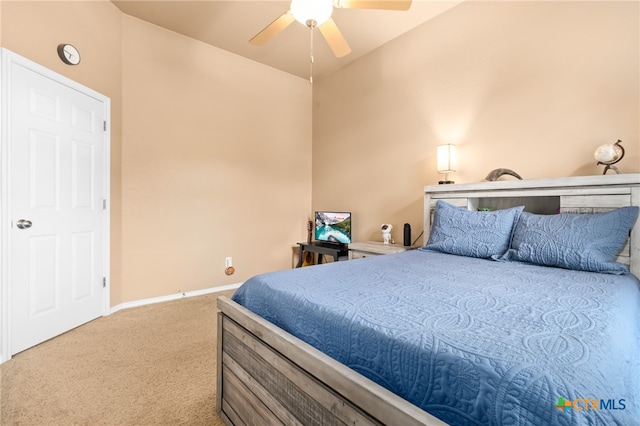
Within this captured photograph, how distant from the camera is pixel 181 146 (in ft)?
11.3

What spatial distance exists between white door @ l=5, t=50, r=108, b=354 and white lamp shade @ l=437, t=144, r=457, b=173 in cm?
316

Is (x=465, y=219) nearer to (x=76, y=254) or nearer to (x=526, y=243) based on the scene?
(x=526, y=243)

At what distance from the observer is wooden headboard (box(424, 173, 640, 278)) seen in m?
1.79

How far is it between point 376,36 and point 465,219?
7.78ft

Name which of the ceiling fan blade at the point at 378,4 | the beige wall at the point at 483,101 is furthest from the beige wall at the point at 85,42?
the beige wall at the point at 483,101

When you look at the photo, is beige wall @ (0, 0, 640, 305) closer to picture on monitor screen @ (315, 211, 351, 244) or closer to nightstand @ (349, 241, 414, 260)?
picture on monitor screen @ (315, 211, 351, 244)

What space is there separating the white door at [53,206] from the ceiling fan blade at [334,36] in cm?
216

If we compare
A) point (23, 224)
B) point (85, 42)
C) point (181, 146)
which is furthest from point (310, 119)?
point (23, 224)

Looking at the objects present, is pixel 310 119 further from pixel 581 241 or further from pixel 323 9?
pixel 581 241

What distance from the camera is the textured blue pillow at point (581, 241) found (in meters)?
1.65

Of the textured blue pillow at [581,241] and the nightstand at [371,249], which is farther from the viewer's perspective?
the nightstand at [371,249]

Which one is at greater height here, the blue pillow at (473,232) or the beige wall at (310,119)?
the beige wall at (310,119)

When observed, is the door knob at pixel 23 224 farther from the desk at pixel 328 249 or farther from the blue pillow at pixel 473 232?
the blue pillow at pixel 473 232

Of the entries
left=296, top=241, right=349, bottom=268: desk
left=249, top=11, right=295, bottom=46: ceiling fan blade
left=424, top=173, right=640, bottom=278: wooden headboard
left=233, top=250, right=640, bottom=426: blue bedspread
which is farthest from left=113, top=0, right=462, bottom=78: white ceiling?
left=233, top=250, right=640, bottom=426: blue bedspread
